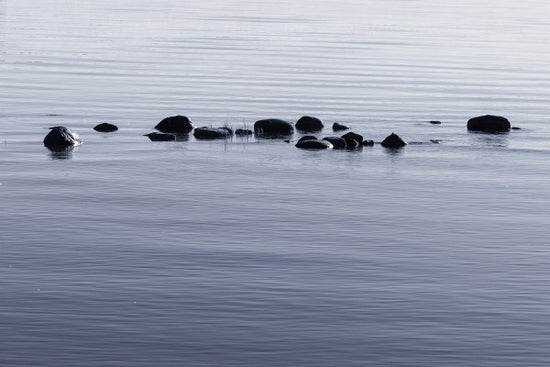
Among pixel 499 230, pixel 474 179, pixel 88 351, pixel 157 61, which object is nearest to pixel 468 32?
pixel 157 61

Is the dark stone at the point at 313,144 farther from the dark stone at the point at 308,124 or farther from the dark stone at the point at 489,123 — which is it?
the dark stone at the point at 489,123

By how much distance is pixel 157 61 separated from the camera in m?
85.1

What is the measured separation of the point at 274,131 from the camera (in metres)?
52.3

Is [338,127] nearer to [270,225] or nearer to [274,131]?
[274,131]

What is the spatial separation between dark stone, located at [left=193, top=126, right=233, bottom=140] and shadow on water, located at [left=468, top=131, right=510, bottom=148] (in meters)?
9.63

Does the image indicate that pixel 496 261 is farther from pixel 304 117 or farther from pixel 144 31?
pixel 144 31

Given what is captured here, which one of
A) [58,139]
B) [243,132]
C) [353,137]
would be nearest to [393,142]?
[353,137]

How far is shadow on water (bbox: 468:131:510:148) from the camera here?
2002 inches

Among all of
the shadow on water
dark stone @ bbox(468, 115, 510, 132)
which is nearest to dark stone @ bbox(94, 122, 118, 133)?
the shadow on water

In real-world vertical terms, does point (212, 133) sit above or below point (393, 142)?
above

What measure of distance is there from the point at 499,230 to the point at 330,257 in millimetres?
5859

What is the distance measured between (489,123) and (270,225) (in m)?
22.8

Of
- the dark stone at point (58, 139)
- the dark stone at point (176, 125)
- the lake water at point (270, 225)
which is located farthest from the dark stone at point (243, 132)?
the dark stone at point (58, 139)

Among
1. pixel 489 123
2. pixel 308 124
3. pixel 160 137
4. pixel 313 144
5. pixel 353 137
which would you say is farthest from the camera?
pixel 489 123
